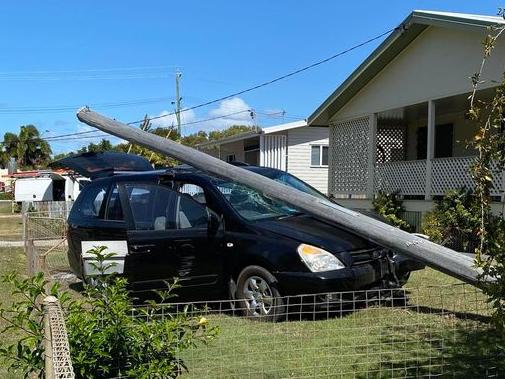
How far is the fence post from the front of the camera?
2.55m

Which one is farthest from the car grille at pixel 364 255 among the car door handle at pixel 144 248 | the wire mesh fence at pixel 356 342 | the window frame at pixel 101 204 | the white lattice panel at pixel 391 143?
the white lattice panel at pixel 391 143

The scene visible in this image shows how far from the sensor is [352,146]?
1886 cm

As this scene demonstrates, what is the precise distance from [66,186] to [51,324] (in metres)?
34.4

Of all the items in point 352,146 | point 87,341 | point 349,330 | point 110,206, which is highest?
point 352,146

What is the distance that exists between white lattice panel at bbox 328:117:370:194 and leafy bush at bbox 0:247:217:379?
15.2 meters

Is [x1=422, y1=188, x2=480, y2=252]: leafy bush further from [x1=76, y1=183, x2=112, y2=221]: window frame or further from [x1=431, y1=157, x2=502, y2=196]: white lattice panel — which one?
[x1=76, y1=183, x2=112, y2=221]: window frame

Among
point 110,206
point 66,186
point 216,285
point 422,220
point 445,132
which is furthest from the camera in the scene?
point 66,186

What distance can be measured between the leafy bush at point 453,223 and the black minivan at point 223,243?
19.8ft

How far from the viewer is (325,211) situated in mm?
3793

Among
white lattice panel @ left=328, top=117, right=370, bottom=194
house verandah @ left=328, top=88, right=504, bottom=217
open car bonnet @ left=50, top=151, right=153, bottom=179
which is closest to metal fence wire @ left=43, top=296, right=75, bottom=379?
open car bonnet @ left=50, top=151, right=153, bottom=179

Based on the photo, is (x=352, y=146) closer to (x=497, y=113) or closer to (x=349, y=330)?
(x=349, y=330)

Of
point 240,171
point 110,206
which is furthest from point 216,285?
point 240,171

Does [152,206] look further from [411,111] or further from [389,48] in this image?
[411,111]

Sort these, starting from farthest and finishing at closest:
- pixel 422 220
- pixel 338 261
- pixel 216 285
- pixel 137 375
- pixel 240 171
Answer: pixel 422 220 < pixel 216 285 < pixel 338 261 < pixel 240 171 < pixel 137 375
